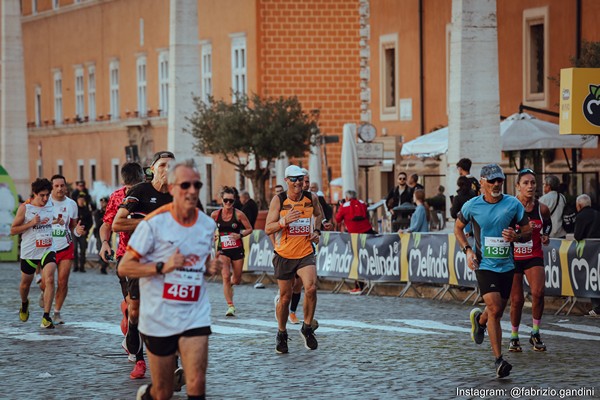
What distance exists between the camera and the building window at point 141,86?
64125mm

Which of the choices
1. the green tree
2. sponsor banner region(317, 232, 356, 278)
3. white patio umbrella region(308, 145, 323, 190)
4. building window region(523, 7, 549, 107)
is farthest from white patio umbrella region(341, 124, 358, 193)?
the green tree

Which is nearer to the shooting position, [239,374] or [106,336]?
[239,374]

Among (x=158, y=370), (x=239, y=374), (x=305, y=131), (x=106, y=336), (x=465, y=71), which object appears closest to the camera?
(x=158, y=370)

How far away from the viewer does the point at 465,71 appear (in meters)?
26.6

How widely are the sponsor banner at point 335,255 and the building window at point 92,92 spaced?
43.3m

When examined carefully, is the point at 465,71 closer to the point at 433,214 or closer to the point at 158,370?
the point at 433,214

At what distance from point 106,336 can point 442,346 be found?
13.2 ft

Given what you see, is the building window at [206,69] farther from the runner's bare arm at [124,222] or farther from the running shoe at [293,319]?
the runner's bare arm at [124,222]

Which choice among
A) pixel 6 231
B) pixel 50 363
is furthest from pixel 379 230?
pixel 50 363

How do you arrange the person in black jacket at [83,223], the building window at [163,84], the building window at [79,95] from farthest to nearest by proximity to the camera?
1. the building window at [79,95]
2. the building window at [163,84]
3. the person in black jacket at [83,223]

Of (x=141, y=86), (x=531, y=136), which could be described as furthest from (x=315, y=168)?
(x=141, y=86)

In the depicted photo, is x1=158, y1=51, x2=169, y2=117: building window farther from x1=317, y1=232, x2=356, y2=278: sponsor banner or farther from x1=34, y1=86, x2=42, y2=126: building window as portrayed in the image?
x1=317, y1=232, x2=356, y2=278: sponsor banner

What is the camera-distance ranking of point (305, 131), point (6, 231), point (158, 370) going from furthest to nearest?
point (305, 131), point (6, 231), point (158, 370)

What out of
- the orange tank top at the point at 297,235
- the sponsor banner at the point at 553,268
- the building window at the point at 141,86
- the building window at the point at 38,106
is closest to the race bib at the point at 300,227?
the orange tank top at the point at 297,235
